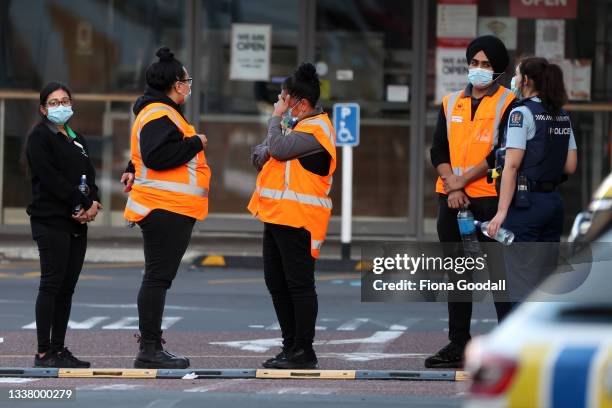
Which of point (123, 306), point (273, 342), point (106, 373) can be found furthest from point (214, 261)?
point (106, 373)

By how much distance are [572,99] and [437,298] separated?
9.08 m

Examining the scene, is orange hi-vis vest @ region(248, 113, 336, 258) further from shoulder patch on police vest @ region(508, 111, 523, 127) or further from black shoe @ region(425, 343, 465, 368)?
shoulder patch on police vest @ region(508, 111, 523, 127)

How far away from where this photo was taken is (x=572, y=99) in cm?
1797

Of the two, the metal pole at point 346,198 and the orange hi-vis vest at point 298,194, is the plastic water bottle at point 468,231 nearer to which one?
the orange hi-vis vest at point 298,194

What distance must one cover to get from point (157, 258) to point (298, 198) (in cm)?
94

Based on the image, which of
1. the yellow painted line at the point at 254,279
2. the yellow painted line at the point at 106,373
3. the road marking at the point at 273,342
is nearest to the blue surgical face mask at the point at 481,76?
the road marking at the point at 273,342

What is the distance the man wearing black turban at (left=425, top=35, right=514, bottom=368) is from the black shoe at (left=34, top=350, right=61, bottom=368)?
248cm

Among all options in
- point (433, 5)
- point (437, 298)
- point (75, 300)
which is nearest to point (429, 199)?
point (433, 5)

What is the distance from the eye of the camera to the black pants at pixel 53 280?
8.91 m

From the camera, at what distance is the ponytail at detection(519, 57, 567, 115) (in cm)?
842

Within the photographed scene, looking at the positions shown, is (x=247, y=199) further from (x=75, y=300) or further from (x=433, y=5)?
(x=75, y=300)

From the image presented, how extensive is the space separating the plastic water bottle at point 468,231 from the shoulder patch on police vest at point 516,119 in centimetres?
68

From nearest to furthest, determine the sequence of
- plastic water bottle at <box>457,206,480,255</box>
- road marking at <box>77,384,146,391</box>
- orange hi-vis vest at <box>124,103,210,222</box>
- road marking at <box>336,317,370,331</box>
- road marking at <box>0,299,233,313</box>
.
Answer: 1. road marking at <box>77,384,146,391</box>
2. plastic water bottle at <box>457,206,480,255</box>
3. orange hi-vis vest at <box>124,103,210,222</box>
4. road marking at <box>336,317,370,331</box>
5. road marking at <box>0,299,233,313</box>

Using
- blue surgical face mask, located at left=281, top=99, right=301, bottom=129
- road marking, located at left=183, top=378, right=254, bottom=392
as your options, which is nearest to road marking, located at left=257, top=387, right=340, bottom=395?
road marking, located at left=183, top=378, right=254, bottom=392
